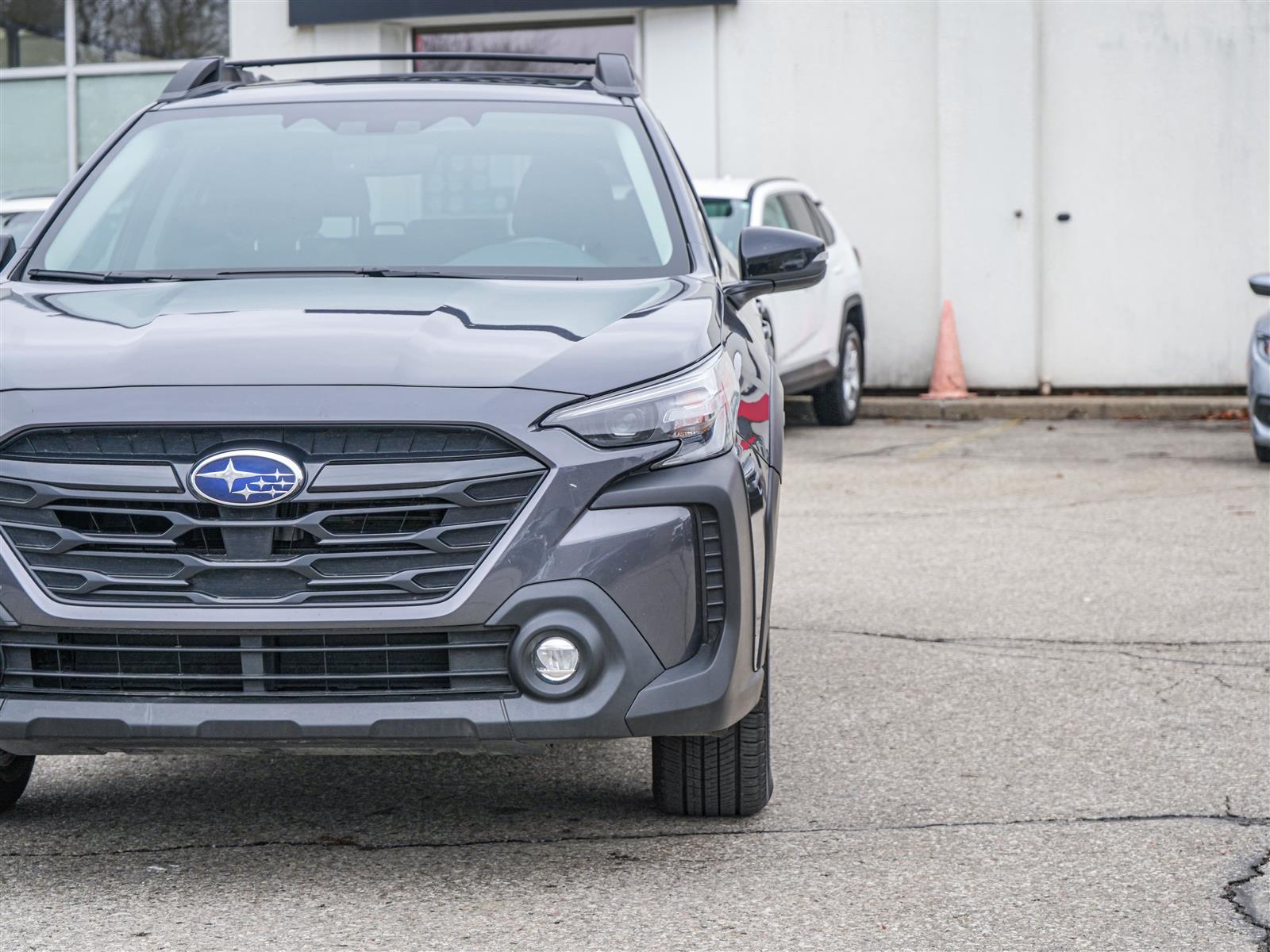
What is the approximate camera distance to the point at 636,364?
11.9ft

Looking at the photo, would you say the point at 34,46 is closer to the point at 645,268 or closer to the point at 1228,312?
the point at 1228,312

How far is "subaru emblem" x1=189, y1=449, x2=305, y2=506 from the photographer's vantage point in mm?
3414

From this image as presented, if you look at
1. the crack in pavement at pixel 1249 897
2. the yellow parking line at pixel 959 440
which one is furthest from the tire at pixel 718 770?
the yellow parking line at pixel 959 440

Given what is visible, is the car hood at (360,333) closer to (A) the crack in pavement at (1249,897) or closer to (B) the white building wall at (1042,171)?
(A) the crack in pavement at (1249,897)

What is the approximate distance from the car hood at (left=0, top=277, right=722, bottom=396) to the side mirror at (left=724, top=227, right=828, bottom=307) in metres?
0.45

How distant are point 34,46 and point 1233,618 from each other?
15.0m

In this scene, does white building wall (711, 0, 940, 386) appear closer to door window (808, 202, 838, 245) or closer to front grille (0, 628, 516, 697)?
door window (808, 202, 838, 245)

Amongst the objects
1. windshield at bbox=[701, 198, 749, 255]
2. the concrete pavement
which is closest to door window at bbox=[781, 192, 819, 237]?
windshield at bbox=[701, 198, 749, 255]

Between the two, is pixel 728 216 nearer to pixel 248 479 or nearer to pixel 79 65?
pixel 79 65

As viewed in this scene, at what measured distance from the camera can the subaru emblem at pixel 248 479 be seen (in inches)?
134

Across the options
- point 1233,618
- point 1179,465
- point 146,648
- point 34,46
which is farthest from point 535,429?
point 34,46

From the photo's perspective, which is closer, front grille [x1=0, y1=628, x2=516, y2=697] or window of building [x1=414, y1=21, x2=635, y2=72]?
front grille [x1=0, y1=628, x2=516, y2=697]

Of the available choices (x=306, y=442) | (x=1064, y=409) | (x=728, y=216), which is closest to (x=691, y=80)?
(x=728, y=216)

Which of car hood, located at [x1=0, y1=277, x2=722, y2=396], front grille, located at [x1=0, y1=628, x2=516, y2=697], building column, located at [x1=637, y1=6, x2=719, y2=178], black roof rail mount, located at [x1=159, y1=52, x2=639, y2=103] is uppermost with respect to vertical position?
building column, located at [x1=637, y1=6, x2=719, y2=178]
